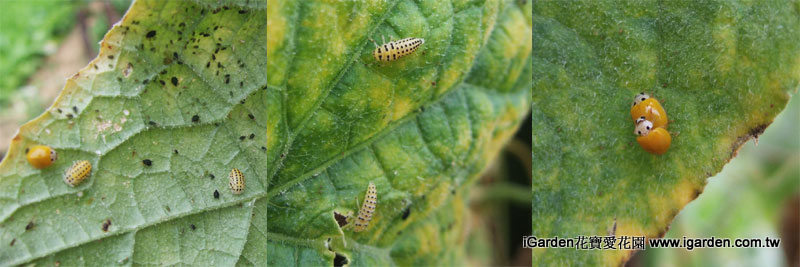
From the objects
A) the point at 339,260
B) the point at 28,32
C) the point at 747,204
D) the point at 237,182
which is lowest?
the point at 747,204

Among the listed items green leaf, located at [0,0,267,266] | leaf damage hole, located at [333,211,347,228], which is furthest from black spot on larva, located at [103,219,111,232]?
leaf damage hole, located at [333,211,347,228]

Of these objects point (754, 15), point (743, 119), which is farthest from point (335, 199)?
point (754, 15)

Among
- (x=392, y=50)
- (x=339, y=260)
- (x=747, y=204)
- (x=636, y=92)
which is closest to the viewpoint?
(x=392, y=50)

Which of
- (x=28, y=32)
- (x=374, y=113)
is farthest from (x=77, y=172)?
(x=28, y=32)

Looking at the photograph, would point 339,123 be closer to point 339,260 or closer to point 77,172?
point 339,260

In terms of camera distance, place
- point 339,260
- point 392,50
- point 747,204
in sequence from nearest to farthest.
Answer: point 392,50, point 339,260, point 747,204

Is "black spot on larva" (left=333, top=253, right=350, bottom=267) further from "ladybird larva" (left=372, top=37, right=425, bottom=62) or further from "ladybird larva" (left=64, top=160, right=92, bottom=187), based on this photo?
"ladybird larva" (left=64, top=160, right=92, bottom=187)

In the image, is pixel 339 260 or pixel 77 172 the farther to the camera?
pixel 339 260

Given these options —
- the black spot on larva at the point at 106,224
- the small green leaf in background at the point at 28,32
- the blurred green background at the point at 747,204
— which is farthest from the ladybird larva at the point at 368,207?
the small green leaf in background at the point at 28,32
